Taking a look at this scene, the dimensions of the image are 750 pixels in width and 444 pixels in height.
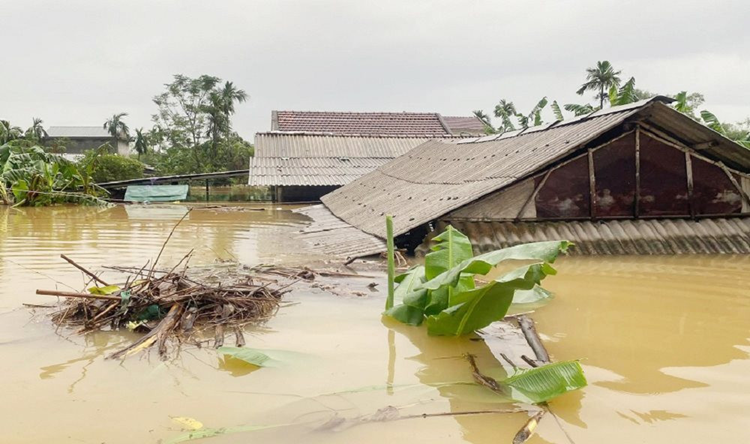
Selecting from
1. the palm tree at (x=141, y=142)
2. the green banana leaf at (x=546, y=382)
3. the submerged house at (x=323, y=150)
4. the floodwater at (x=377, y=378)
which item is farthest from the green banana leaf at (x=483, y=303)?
the palm tree at (x=141, y=142)

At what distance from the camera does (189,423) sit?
95.4 inches

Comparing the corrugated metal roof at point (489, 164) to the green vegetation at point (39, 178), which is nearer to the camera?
the corrugated metal roof at point (489, 164)

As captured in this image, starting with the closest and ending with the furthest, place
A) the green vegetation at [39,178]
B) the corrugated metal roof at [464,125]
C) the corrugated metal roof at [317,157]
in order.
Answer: the green vegetation at [39,178], the corrugated metal roof at [317,157], the corrugated metal roof at [464,125]

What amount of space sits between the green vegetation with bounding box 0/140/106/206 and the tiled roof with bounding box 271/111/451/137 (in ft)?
31.6

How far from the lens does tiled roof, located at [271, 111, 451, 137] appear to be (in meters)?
25.0

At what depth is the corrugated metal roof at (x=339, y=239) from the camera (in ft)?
22.7

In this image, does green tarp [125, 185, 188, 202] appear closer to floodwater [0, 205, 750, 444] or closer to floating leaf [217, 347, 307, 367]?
floodwater [0, 205, 750, 444]

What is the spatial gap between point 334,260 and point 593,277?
2.89 m

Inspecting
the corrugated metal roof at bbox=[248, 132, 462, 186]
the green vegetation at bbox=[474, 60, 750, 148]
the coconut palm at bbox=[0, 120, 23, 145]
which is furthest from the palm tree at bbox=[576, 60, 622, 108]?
the coconut palm at bbox=[0, 120, 23, 145]

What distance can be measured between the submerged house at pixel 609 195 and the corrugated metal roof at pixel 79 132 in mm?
47066

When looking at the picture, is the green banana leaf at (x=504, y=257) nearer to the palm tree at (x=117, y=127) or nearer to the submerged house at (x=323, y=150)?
the submerged house at (x=323, y=150)

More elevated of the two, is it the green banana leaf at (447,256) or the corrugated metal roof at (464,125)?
the corrugated metal roof at (464,125)

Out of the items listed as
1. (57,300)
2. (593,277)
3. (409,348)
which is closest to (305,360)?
(409,348)

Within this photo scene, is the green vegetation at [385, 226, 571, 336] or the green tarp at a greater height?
the green tarp
